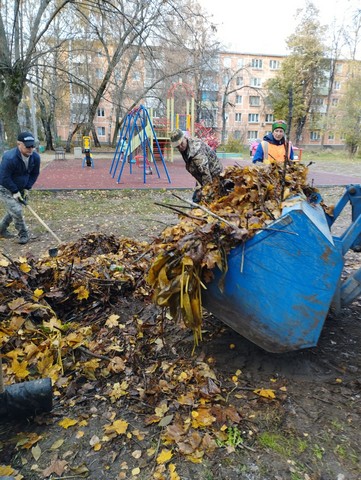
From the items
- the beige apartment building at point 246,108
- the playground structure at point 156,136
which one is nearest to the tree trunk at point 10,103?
the playground structure at point 156,136

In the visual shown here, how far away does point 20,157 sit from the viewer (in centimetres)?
558

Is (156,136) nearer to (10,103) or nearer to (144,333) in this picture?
(10,103)

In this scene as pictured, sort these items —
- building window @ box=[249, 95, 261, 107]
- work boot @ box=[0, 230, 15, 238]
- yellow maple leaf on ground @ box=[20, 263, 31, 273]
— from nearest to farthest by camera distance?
yellow maple leaf on ground @ box=[20, 263, 31, 273] → work boot @ box=[0, 230, 15, 238] → building window @ box=[249, 95, 261, 107]

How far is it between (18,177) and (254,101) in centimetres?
5087

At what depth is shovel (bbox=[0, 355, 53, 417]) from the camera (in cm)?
214

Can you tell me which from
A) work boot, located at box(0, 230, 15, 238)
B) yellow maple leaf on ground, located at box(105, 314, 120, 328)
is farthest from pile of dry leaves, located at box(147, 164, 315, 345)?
work boot, located at box(0, 230, 15, 238)

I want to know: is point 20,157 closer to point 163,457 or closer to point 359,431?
point 163,457

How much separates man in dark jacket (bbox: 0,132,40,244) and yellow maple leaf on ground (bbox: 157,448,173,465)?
4494mm

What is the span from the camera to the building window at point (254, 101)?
2032 inches

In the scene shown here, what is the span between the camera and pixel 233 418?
Answer: 210 centimetres

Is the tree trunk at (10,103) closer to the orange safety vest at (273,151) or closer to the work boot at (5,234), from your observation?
the work boot at (5,234)

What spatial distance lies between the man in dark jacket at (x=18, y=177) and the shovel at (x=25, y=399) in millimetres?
3883

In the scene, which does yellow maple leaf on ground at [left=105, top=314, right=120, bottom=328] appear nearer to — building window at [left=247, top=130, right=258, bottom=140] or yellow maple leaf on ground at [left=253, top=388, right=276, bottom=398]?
yellow maple leaf on ground at [left=253, top=388, right=276, bottom=398]

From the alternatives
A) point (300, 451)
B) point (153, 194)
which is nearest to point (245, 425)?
point (300, 451)
